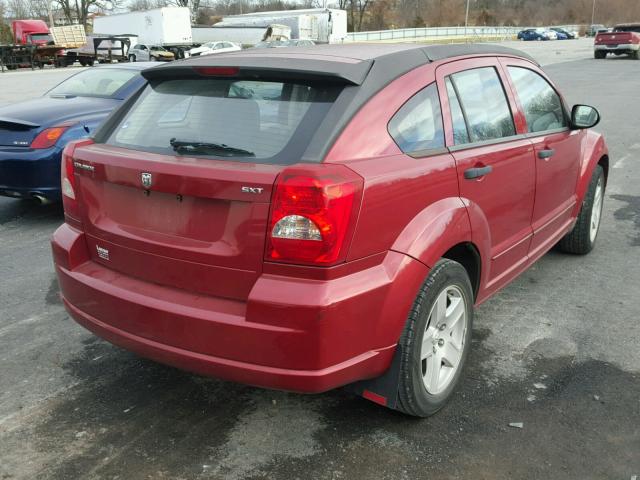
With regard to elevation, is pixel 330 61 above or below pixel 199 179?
above

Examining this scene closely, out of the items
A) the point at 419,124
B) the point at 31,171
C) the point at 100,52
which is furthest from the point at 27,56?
the point at 419,124

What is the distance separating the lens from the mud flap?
8.83 ft

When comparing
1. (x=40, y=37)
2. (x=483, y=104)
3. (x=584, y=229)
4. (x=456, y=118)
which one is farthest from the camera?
(x=40, y=37)

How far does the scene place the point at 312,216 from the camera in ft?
7.75

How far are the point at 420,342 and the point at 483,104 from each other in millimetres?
1439

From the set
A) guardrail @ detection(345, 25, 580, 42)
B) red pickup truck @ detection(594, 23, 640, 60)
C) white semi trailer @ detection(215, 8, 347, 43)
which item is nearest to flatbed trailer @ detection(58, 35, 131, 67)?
white semi trailer @ detection(215, 8, 347, 43)

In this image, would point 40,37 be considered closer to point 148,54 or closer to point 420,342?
point 148,54

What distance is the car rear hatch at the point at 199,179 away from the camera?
2.48 metres

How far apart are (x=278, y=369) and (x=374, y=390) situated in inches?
20.9

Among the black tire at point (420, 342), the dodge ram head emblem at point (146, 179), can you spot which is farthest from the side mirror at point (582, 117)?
the dodge ram head emblem at point (146, 179)

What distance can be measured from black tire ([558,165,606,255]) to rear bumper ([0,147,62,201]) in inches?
184

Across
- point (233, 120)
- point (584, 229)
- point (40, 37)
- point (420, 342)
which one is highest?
point (40, 37)

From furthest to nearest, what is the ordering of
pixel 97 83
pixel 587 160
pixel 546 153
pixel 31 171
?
pixel 97 83, pixel 31 171, pixel 587 160, pixel 546 153

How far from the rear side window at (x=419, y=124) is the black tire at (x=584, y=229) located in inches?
96.4
